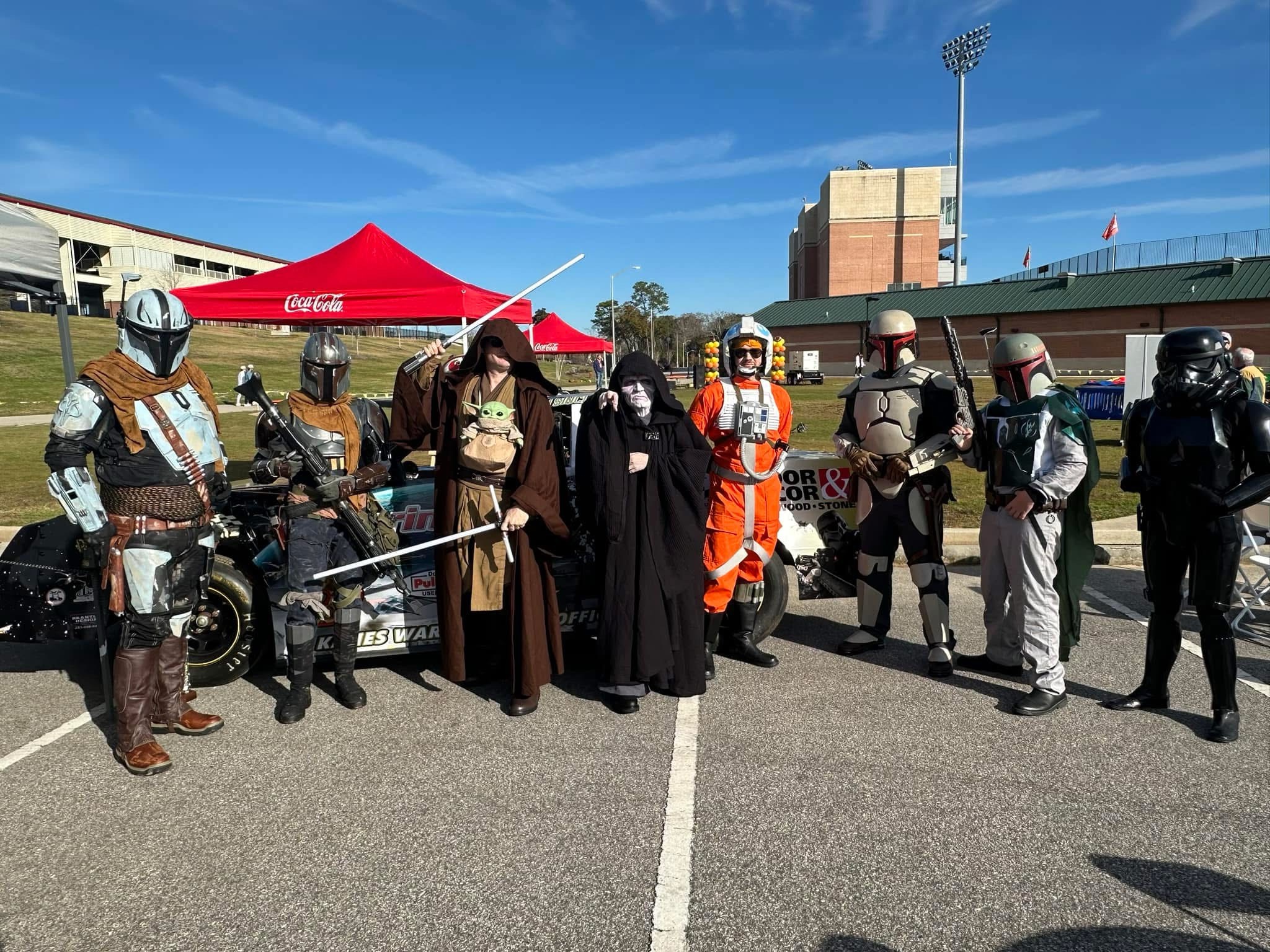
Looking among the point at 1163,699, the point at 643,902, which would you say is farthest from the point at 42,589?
the point at 1163,699

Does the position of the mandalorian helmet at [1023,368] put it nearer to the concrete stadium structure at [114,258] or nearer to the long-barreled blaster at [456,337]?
the long-barreled blaster at [456,337]

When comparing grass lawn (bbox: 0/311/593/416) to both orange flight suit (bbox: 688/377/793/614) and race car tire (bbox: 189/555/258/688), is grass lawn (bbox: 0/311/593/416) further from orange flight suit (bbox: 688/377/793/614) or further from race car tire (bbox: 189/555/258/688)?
orange flight suit (bbox: 688/377/793/614)

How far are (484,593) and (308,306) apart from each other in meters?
4.70

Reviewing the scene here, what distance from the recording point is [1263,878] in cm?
260

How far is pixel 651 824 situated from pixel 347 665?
201cm

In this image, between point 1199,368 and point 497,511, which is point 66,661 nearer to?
point 497,511

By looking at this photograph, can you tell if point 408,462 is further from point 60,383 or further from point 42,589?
point 60,383

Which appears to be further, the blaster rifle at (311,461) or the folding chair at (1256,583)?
the folding chair at (1256,583)

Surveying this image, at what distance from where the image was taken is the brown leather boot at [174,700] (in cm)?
377

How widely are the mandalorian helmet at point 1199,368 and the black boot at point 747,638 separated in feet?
7.78

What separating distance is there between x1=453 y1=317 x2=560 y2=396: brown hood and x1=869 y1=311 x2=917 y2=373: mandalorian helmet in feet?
6.49

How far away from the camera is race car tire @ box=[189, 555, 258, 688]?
4.23 metres

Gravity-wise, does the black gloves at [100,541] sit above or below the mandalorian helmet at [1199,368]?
below

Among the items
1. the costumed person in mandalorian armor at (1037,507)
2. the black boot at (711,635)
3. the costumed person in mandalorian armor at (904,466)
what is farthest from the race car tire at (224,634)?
the costumed person in mandalorian armor at (1037,507)
